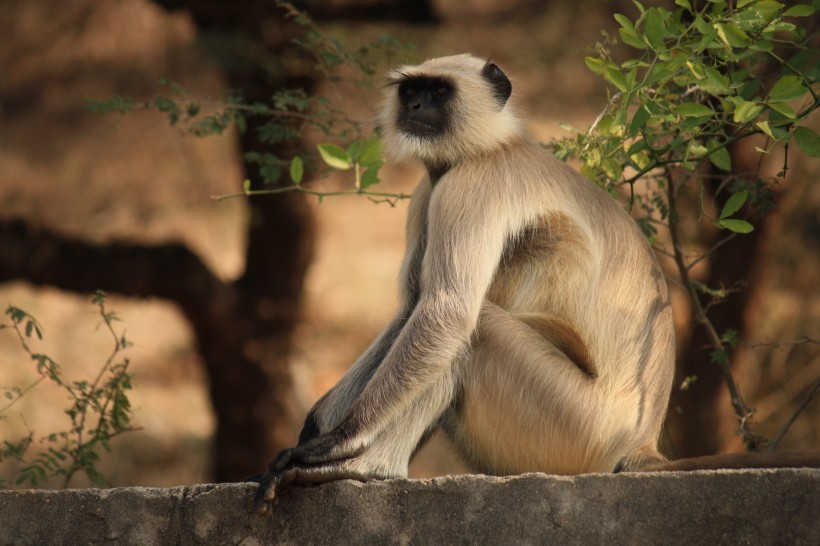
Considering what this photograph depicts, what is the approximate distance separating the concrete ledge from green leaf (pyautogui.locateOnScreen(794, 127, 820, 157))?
3.50 feet

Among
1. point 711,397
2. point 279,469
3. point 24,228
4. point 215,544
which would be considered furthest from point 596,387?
point 24,228

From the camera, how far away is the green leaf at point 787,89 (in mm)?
3301

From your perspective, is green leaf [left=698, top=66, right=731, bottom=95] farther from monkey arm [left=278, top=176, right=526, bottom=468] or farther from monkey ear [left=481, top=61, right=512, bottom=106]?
monkey ear [left=481, top=61, right=512, bottom=106]

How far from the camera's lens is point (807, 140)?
338cm

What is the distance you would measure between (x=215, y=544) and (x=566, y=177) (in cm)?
169

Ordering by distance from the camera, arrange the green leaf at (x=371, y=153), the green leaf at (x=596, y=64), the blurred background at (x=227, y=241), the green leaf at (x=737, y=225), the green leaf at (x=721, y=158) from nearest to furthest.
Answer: the green leaf at (x=737, y=225) < the green leaf at (x=596, y=64) < the green leaf at (x=721, y=158) < the green leaf at (x=371, y=153) < the blurred background at (x=227, y=241)

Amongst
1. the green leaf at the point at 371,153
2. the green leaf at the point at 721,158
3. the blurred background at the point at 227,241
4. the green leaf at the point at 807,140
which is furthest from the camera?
the blurred background at the point at 227,241

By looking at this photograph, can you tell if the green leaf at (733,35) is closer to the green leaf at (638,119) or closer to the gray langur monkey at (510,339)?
the green leaf at (638,119)

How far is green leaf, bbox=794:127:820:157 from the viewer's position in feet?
11.0

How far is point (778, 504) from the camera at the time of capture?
276 cm

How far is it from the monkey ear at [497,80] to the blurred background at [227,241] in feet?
7.89

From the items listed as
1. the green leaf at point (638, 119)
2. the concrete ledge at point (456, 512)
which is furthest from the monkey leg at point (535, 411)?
the green leaf at point (638, 119)

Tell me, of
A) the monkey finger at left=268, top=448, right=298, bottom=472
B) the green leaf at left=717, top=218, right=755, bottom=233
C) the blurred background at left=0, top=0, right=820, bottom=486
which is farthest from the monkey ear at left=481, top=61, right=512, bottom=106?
the blurred background at left=0, top=0, right=820, bottom=486

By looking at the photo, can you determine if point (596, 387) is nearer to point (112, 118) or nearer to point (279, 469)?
point (279, 469)
